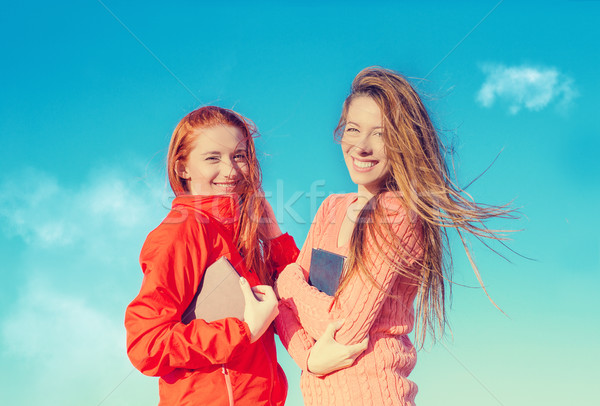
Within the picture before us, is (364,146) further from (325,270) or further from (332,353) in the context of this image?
(332,353)

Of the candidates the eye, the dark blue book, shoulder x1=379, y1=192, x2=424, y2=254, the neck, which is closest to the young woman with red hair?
the eye

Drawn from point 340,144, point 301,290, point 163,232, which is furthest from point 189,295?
point 340,144

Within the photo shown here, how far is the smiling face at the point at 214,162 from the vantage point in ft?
10.5

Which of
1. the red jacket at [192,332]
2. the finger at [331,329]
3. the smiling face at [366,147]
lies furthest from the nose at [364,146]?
the finger at [331,329]

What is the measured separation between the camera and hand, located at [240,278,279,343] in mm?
2686

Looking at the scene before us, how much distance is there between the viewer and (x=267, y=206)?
3527 mm

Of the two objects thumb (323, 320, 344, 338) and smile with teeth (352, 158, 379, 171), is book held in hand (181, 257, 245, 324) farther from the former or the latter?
smile with teeth (352, 158, 379, 171)

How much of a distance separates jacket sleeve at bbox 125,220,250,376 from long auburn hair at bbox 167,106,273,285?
46cm

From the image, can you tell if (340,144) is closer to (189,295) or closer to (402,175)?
(402,175)

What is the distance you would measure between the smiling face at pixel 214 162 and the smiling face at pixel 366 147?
0.71 meters

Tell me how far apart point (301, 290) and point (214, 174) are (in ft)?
3.00

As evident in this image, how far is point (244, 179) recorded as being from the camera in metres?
3.30

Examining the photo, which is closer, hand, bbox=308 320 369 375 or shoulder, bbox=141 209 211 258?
hand, bbox=308 320 369 375

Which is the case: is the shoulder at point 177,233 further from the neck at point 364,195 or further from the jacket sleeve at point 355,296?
the neck at point 364,195
